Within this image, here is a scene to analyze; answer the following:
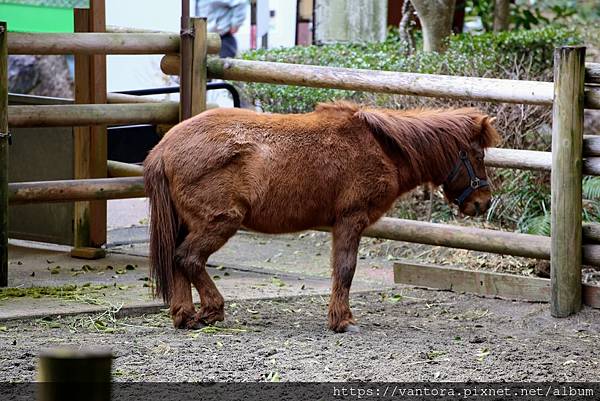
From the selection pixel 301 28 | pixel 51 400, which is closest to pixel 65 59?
pixel 301 28

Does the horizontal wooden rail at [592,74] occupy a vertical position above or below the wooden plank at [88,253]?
above

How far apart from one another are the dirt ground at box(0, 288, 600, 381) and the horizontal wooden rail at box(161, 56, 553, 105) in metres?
1.36

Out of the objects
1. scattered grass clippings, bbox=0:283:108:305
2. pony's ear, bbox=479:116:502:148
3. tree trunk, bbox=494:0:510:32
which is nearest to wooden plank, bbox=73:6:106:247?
scattered grass clippings, bbox=0:283:108:305

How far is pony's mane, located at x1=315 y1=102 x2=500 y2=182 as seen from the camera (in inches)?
225

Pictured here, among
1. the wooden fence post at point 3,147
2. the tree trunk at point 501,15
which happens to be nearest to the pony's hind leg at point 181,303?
the wooden fence post at point 3,147

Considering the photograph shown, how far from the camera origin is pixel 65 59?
17703 mm

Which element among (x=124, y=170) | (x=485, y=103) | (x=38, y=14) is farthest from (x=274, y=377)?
(x=485, y=103)

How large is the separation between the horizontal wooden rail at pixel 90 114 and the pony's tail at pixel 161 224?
144 centimetres

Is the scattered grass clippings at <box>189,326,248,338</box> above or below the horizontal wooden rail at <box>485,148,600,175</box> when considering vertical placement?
below

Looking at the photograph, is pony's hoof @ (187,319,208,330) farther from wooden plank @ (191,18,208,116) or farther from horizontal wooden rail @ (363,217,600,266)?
wooden plank @ (191,18,208,116)

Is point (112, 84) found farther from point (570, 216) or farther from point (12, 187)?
point (570, 216)

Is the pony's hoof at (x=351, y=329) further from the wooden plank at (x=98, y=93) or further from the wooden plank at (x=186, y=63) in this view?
the wooden plank at (x=98, y=93)

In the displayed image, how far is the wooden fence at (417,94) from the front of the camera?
5.97 m

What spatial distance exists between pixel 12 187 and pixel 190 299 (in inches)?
66.5
